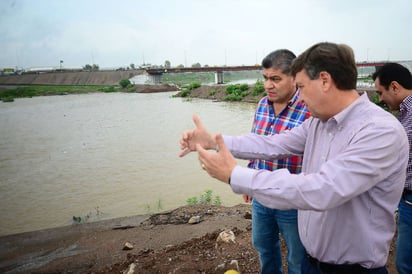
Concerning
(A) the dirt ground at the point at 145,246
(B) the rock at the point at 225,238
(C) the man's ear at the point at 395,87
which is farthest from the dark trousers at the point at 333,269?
(B) the rock at the point at 225,238

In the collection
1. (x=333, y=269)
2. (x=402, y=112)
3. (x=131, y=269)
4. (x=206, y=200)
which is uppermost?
(x=402, y=112)

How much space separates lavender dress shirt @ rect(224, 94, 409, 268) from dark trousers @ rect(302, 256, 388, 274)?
0.04 metres

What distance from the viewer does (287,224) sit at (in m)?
2.42

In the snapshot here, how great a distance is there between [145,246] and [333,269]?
3399 millimetres

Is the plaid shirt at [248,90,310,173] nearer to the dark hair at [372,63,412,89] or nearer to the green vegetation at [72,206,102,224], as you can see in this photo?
the dark hair at [372,63,412,89]

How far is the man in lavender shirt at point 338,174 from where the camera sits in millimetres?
1247

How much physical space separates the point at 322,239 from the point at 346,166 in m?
0.48

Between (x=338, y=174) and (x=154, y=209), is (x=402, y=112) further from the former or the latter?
(x=154, y=209)

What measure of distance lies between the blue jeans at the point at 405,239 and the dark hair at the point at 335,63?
52.6 inches

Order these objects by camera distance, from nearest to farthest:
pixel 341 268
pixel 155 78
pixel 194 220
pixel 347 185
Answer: pixel 347 185 < pixel 341 268 < pixel 194 220 < pixel 155 78

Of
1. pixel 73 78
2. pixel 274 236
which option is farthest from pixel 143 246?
pixel 73 78

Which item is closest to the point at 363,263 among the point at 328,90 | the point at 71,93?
the point at 328,90

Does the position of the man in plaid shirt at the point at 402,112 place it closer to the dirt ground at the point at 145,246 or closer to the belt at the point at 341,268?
the belt at the point at 341,268

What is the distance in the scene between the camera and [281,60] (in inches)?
102
